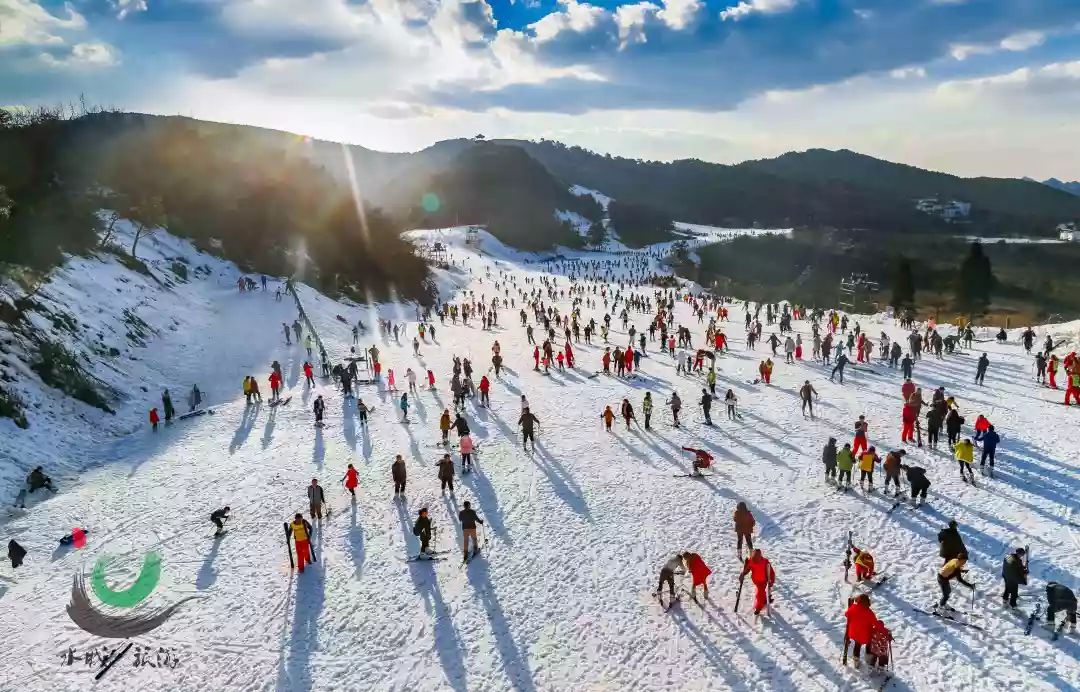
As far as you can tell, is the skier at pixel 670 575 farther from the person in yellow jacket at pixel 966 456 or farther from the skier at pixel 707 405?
the skier at pixel 707 405

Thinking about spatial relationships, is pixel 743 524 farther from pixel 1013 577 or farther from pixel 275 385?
pixel 275 385

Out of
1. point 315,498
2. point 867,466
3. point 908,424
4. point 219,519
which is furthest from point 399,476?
point 908,424

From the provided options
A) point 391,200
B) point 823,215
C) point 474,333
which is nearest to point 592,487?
point 474,333

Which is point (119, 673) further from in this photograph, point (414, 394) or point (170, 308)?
point (170, 308)

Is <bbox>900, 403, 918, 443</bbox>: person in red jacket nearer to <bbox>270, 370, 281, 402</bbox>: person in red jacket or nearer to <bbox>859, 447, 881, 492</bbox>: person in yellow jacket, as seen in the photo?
<bbox>859, 447, 881, 492</bbox>: person in yellow jacket

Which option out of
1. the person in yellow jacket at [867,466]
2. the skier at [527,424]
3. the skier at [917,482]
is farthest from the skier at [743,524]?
the skier at [527,424]
